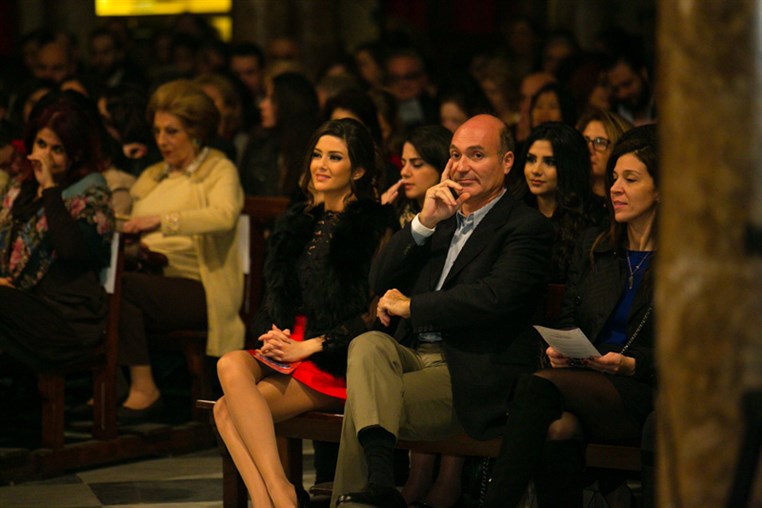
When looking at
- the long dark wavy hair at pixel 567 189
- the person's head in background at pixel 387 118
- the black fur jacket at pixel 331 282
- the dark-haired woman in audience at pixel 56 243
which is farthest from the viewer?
the person's head in background at pixel 387 118

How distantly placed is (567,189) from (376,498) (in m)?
1.53

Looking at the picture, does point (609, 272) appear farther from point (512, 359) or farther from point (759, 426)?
point (759, 426)

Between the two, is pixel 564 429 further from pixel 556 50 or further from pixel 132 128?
pixel 556 50

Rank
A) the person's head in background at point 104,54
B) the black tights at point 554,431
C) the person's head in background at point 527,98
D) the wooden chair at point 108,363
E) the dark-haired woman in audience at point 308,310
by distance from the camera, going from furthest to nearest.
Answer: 1. the person's head in background at point 104,54
2. the person's head in background at point 527,98
3. the wooden chair at point 108,363
4. the dark-haired woman in audience at point 308,310
5. the black tights at point 554,431

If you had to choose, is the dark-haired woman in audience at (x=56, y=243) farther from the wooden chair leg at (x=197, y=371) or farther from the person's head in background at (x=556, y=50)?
the person's head in background at (x=556, y=50)

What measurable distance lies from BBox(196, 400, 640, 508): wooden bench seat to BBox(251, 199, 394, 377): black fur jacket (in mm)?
201

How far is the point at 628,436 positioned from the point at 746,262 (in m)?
2.14

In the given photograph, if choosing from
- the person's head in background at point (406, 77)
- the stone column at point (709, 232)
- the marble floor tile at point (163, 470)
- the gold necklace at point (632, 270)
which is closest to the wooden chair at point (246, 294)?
the marble floor tile at point (163, 470)

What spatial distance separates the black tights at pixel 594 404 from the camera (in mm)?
4605

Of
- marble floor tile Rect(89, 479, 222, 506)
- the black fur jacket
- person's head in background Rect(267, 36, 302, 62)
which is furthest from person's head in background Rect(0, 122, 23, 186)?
person's head in background Rect(267, 36, 302, 62)

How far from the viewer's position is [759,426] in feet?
8.64

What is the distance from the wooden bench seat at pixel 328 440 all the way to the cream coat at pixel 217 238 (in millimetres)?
1327

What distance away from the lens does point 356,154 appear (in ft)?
18.0

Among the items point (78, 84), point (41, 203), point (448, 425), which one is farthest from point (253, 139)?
point (448, 425)
